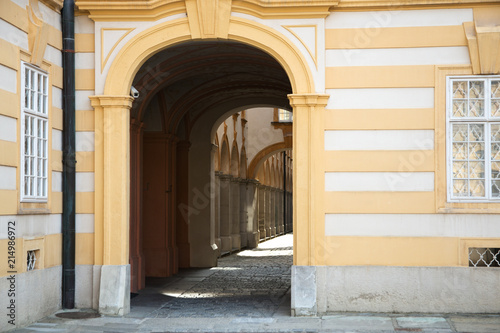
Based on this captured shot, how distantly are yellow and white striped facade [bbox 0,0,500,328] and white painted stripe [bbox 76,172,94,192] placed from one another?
0.08 feet

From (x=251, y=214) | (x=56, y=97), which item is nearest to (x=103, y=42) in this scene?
(x=56, y=97)

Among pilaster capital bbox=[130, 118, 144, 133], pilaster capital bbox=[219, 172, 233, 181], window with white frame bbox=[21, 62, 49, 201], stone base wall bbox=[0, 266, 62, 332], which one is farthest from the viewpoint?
pilaster capital bbox=[219, 172, 233, 181]

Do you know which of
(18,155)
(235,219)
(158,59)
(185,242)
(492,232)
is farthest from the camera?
(235,219)

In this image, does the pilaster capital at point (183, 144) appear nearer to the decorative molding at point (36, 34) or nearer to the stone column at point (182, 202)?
the stone column at point (182, 202)

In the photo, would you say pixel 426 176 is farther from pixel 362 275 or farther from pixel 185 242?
pixel 185 242

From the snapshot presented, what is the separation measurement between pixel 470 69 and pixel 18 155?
6719 millimetres

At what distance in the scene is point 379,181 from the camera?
10.9m

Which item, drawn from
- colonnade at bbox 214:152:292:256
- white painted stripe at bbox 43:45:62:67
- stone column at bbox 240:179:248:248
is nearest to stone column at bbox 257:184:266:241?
colonnade at bbox 214:152:292:256

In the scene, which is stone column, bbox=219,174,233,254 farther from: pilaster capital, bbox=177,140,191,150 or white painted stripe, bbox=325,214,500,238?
white painted stripe, bbox=325,214,500,238

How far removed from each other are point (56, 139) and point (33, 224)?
1.53 m

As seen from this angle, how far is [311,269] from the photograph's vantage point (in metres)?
10.8

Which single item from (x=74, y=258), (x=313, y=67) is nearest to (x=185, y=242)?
(x=74, y=258)

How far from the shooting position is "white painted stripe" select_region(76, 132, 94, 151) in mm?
11383

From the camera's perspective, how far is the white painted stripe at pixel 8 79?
940cm
